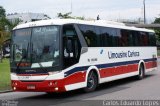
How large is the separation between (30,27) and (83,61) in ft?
8.39

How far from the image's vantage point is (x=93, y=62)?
18547 mm

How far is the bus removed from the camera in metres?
16.0

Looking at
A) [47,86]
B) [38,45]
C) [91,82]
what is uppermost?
[38,45]

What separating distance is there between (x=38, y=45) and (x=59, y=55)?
0.97 meters

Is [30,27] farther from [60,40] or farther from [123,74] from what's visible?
[123,74]

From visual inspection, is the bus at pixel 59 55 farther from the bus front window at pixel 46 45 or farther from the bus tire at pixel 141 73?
the bus tire at pixel 141 73

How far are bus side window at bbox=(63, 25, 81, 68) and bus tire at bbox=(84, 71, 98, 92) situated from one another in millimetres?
1436

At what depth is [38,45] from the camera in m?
16.3

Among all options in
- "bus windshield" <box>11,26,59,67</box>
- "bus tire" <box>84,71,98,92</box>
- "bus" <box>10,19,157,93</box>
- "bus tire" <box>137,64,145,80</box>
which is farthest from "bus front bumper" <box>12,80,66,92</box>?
"bus tire" <box>137,64,145,80</box>

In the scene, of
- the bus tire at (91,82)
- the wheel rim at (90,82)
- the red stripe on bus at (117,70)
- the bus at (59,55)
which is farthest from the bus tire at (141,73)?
the wheel rim at (90,82)

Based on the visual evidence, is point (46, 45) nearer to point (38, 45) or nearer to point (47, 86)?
point (38, 45)

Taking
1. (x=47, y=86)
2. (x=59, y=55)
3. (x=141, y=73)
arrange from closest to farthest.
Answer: (x=47, y=86), (x=59, y=55), (x=141, y=73)

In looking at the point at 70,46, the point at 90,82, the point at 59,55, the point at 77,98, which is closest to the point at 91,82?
the point at 90,82

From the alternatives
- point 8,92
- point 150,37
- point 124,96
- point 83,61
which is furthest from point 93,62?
point 150,37
